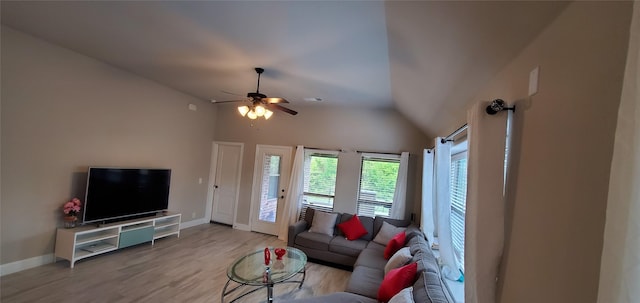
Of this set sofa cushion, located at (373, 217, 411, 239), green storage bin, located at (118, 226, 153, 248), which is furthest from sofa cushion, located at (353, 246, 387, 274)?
green storage bin, located at (118, 226, 153, 248)

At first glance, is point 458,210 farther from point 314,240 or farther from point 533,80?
point 314,240

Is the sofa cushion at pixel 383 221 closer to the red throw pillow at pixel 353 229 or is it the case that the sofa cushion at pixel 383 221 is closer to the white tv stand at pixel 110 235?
the red throw pillow at pixel 353 229

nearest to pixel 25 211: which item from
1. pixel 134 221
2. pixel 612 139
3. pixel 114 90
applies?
pixel 134 221

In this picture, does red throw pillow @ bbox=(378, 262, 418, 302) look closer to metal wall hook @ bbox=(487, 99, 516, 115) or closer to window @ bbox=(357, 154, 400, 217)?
metal wall hook @ bbox=(487, 99, 516, 115)

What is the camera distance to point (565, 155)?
90cm

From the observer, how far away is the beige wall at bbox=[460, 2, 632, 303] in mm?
733

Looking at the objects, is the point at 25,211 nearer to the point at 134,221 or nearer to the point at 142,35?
the point at 134,221

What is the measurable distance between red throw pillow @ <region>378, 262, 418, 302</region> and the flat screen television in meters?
4.11

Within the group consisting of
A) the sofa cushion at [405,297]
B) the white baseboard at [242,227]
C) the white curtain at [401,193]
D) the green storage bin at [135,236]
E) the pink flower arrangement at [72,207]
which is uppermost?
the white curtain at [401,193]

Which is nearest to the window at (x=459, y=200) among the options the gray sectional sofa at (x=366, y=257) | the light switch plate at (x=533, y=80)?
the gray sectional sofa at (x=366, y=257)

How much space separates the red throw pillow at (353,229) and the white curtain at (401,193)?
68 cm

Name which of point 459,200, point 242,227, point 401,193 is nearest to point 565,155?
point 459,200

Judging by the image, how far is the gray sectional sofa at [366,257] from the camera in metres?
2.03

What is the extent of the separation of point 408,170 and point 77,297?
16.1 ft
